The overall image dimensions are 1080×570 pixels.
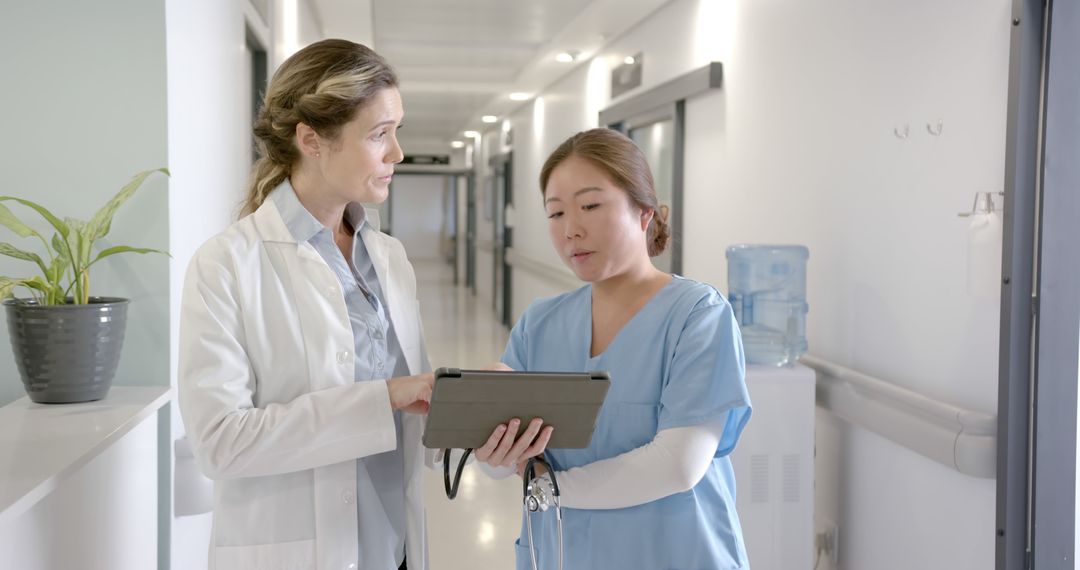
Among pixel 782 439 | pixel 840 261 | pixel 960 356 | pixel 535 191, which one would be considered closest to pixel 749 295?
pixel 840 261

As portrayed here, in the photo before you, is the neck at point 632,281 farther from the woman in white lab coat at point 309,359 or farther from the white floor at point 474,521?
the white floor at point 474,521

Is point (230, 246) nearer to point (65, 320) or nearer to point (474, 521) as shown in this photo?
point (65, 320)

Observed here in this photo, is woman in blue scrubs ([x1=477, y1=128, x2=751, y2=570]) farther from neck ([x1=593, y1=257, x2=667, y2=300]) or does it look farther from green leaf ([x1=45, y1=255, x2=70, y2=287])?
green leaf ([x1=45, y1=255, x2=70, y2=287])

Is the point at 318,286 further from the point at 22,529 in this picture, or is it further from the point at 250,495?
the point at 22,529

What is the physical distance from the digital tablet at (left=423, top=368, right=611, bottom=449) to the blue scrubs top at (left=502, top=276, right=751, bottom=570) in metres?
0.16

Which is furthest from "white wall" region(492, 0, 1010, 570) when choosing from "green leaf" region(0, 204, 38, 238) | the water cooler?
"green leaf" region(0, 204, 38, 238)

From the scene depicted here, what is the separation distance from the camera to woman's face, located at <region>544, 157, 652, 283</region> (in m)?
1.62

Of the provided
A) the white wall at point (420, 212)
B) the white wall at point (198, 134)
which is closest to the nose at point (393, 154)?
the white wall at point (198, 134)

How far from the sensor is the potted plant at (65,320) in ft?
6.93

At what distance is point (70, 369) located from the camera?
2.15m

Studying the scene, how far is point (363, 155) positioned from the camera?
60.6 inches

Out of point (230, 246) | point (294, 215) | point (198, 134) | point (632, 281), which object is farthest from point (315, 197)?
point (198, 134)

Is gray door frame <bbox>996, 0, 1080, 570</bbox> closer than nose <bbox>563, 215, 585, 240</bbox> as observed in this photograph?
No

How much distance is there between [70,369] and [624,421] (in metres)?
1.38
